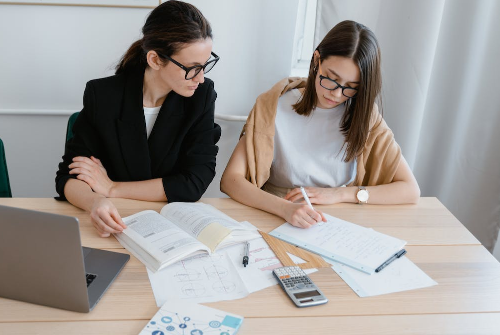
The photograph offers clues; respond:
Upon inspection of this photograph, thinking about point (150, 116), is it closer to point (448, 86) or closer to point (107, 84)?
point (107, 84)

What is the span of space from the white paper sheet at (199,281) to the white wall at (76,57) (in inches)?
45.6

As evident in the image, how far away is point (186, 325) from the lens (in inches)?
34.0

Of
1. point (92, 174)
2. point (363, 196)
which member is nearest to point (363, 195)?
point (363, 196)

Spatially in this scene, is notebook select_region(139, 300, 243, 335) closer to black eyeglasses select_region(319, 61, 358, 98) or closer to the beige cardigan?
the beige cardigan

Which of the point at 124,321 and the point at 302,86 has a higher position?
the point at 302,86

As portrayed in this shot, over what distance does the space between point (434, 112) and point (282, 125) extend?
2.87ft

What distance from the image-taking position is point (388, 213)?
4.67 feet

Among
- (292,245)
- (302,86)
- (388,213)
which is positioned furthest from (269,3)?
(292,245)

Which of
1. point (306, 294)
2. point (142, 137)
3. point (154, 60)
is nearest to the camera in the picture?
point (306, 294)

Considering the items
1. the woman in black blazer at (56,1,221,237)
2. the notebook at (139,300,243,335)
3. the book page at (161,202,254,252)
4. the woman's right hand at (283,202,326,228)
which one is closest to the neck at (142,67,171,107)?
the woman in black blazer at (56,1,221,237)

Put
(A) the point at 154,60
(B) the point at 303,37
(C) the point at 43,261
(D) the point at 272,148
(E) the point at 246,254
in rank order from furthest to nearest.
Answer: (B) the point at 303,37
(D) the point at 272,148
(A) the point at 154,60
(E) the point at 246,254
(C) the point at 43,261

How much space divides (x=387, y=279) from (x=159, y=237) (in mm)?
572

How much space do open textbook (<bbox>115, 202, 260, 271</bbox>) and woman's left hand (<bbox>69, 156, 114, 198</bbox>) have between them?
0.20 m

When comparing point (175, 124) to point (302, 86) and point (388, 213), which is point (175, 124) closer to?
point (302, 86)
